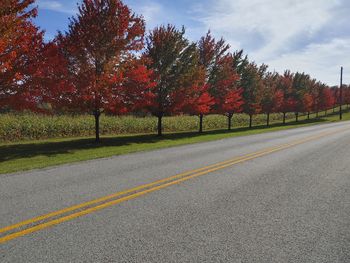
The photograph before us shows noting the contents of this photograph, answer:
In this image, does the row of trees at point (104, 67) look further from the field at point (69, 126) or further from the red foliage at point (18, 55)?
the field at point (69, 126)

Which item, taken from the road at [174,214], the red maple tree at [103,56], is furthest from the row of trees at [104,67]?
the road at [174,214]

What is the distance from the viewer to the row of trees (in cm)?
1332

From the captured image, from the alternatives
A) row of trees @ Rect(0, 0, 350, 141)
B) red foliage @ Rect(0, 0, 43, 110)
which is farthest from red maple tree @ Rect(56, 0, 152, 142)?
red foliage @ Rect(0, 0, 43, 110)

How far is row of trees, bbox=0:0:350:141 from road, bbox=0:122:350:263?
5548 mm

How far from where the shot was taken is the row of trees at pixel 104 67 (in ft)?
43.7

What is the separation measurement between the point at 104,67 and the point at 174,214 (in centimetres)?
1352

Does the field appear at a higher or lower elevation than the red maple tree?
lower

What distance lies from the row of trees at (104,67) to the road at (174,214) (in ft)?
18.2

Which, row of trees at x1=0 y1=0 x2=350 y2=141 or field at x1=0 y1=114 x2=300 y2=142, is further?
field at x1=0 y1=114 x2=300 y2=142

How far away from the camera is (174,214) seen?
18.8 ft

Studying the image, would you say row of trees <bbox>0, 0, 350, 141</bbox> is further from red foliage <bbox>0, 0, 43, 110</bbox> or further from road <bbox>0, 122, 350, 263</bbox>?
road <bbox>0, 122, 350, 263</bbox>

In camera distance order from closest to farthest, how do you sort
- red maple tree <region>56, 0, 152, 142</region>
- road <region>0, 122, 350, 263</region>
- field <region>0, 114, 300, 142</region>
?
road <region>0, 122, 350, 263</region> → red maple tree <region>56, 0, 152, 142</region> → field <region>0, 114, 300, 142</region>

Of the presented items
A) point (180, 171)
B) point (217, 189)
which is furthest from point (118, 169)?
point (217, 189)

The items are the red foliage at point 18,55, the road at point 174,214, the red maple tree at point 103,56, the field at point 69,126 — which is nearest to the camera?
the road at point 174,214
